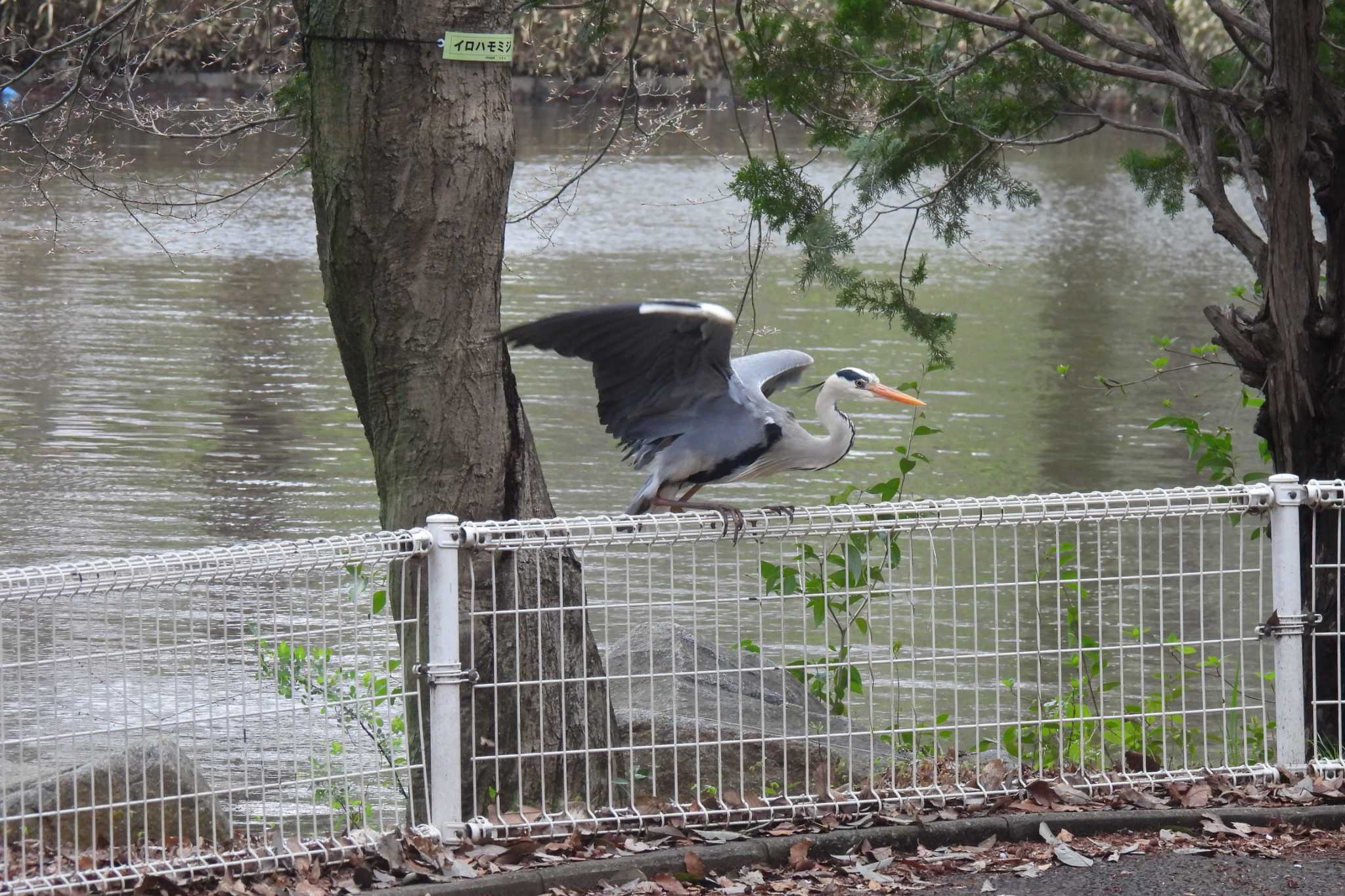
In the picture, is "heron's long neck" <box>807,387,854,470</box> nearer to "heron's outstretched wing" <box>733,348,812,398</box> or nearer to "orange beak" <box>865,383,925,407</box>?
"orange beak" <box>865,383,925,407</box>

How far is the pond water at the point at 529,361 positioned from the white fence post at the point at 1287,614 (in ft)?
10.1

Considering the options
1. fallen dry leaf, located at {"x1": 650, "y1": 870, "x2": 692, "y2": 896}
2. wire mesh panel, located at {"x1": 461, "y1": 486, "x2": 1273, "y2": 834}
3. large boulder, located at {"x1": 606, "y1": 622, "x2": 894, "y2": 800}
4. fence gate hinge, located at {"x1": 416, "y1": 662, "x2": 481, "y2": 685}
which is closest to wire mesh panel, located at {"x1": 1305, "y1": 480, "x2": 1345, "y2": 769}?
wire mesh panel, located at {"x1": 461, "y1": 486, "x2": 1273, "y2": 834}

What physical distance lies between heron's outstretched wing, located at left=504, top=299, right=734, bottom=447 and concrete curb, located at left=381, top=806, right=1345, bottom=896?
4.46 feet

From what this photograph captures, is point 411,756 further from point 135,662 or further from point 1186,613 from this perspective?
point 1186,613

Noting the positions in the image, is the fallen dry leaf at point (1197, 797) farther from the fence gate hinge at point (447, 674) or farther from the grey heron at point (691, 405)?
the fence gate hinge at point (447, 674)

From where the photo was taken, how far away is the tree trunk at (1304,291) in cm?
552

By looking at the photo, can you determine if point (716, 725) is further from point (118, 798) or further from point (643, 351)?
point (118, 798)

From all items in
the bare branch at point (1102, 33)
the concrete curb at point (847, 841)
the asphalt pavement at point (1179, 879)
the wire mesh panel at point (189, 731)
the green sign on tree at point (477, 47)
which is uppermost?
the bare branch at point (1102, 33)

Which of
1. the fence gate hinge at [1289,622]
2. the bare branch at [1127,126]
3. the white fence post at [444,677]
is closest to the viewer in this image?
the white fence post at [444,677]

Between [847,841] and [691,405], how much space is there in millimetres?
1412

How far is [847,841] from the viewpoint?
14.1ft

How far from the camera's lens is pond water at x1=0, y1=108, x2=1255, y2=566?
425 inches

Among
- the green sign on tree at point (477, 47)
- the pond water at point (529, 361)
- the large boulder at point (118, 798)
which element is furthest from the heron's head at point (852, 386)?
the pond water at point (529, 361)

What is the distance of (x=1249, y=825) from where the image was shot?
448 centimetres
